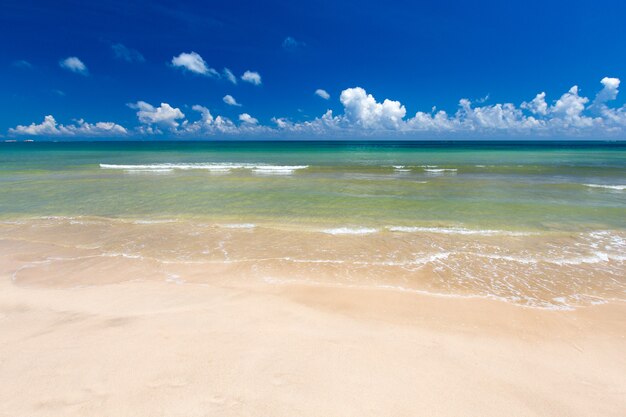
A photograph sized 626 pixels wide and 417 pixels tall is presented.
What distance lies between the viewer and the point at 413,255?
795 centimetres

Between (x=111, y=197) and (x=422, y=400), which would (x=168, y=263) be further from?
(x=111, y=197)

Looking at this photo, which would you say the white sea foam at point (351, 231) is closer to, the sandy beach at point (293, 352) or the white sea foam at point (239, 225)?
the white sea foam at point (239, 225)

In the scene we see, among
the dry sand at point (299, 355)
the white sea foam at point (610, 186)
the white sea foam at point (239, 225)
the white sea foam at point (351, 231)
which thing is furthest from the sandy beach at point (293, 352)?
the white sea foam at point (610, 186)

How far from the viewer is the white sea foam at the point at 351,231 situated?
988cm

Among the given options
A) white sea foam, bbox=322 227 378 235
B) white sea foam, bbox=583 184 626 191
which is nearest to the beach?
white sea foam, bbox=322 227 378 235

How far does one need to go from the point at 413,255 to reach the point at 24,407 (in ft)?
24.5

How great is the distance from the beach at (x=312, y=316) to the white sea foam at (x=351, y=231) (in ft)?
0.42

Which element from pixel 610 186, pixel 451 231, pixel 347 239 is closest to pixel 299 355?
pixel 347 239

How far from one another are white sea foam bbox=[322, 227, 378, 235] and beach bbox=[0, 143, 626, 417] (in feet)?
0.42

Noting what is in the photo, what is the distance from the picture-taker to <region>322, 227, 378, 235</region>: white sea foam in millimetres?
9883

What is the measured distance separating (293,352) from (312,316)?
1.05 meters

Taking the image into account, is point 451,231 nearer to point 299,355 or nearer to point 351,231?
point 351,231

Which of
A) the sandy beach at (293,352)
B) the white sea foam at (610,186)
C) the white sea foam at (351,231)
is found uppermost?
the white sea foam at (610,186)

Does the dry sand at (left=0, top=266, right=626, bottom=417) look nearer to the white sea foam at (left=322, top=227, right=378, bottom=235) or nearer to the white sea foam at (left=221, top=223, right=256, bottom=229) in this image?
the white sea foam at (left=322, top=227, right=378, bottom=235)
